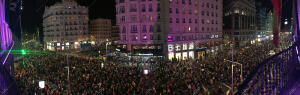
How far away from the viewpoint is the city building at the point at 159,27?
40031 millimetres

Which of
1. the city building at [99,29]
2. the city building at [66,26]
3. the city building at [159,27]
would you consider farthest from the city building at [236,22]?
the city building at [66,26]

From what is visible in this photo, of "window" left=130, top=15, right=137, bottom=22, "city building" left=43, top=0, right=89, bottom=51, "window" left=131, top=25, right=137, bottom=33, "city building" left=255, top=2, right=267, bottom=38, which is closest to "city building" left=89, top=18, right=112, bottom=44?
"city building" left=43, top=0, right=89, bottom=51

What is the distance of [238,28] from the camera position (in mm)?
85938

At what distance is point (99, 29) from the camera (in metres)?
95.6

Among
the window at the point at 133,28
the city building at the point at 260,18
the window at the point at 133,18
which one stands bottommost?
the window at the point at 133,28

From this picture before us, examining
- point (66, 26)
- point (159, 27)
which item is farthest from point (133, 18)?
point (66, 26)

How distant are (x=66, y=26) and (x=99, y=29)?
61.4 ft

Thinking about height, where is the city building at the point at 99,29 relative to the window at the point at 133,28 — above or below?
above

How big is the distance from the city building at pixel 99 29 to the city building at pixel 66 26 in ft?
29.5

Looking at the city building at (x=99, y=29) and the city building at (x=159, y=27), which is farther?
the city building at (x=99, y=29)

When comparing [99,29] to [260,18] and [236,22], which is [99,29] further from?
[260,18]

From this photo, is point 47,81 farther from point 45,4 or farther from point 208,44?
point 45,4

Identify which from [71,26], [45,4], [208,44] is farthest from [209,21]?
[45,4]

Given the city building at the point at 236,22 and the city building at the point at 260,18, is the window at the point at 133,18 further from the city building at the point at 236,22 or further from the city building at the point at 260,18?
the city building at the point at 260,18
